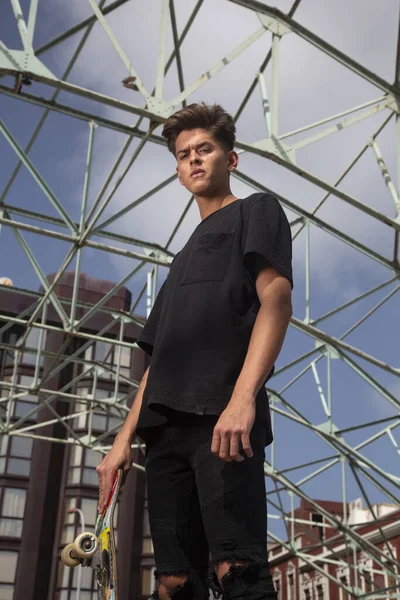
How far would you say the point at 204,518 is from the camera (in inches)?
82.5

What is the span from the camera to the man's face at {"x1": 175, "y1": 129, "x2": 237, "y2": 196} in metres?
2.59

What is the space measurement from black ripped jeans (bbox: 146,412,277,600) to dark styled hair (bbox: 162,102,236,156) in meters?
0.94

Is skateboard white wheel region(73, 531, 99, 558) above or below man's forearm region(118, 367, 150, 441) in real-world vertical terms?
below

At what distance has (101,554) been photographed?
2.22 meters

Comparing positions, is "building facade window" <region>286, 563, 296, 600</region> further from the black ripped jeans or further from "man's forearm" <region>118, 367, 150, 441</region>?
the black ripped jeans

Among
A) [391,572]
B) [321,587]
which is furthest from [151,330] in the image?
[321,587]

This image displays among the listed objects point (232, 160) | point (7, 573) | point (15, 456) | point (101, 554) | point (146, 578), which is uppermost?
point (15, 456)

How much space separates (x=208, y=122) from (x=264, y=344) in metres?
0.85

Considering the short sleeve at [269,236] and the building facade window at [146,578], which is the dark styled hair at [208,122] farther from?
the building facade window at [146,578]

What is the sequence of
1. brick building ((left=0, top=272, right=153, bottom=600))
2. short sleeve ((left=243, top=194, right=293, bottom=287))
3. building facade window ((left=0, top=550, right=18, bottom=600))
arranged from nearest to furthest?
short sleeve ((left=243, top=194, right=293, bottom=287)) → building facade window ((left=0, top=550, right=18, bottom=600)) → brick building ((left=0, top=272, right=153, bottom=600))

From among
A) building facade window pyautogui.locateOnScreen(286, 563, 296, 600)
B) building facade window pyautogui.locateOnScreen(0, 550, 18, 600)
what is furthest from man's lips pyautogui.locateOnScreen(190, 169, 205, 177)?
building facade window pyautogui.locateOnScreen(286, 563, 296, 600)

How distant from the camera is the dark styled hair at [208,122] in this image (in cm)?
262

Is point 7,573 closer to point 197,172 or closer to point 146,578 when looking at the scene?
point 146,578

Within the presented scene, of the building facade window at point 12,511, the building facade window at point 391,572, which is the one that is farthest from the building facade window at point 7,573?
the building facade window at point 391,572
